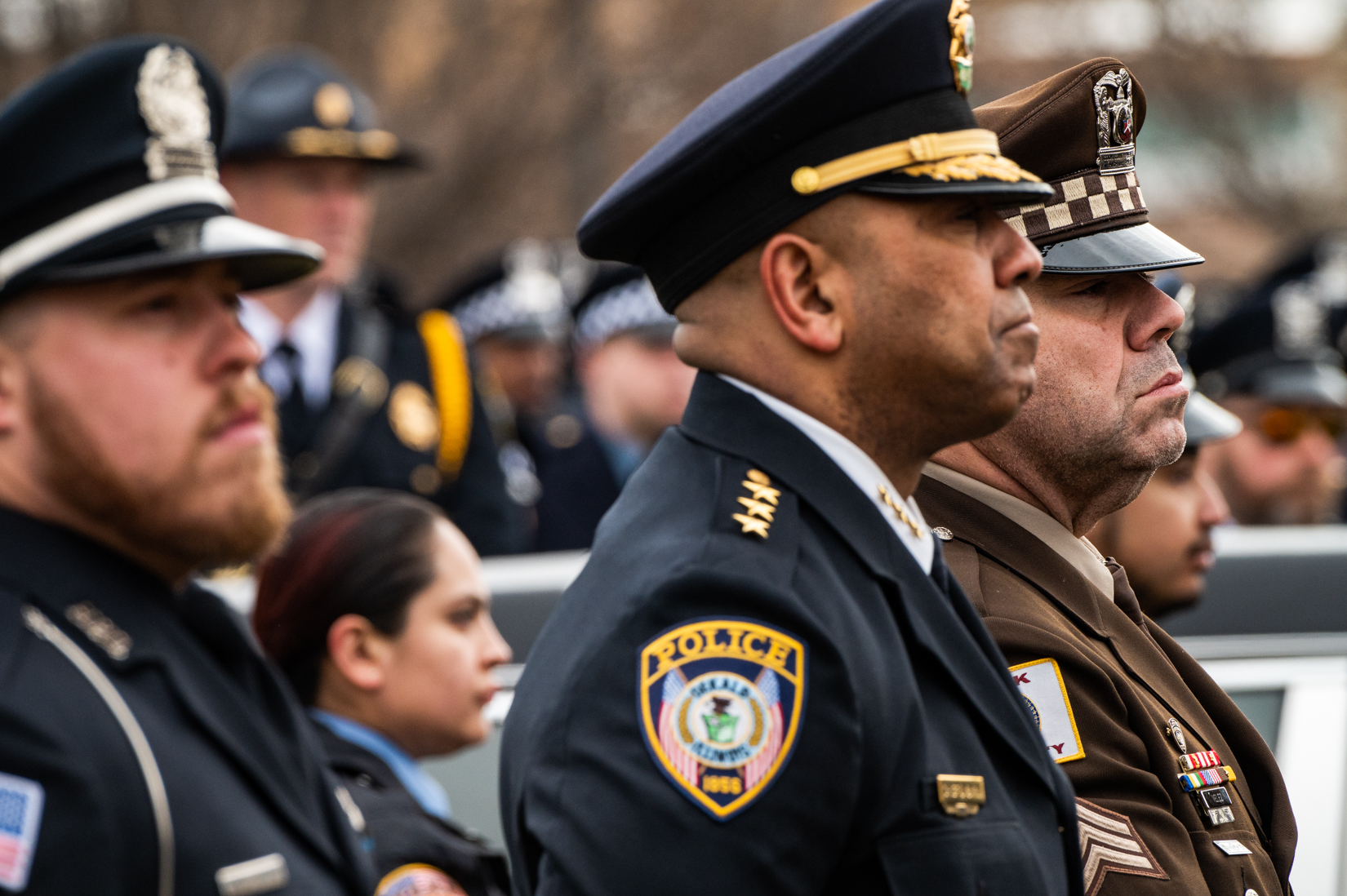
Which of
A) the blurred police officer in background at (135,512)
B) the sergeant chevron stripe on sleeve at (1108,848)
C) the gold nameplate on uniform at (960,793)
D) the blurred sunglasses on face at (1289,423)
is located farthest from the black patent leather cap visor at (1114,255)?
the blurred sunglasses on face at (1289,423)

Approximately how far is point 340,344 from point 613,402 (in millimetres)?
1868

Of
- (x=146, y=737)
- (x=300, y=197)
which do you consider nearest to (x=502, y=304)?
(x=300, y=197)

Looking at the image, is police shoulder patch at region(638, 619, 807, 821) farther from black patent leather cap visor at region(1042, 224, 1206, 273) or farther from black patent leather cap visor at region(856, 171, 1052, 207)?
black patent leather cap visor at region(1042, 224, 1206, 273)

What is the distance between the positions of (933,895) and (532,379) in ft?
26.3

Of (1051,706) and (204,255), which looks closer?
(204,255)

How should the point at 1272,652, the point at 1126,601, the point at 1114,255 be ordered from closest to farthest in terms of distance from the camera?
the point at 1114,255 < the point at 1126,601 < the point at 1272,652

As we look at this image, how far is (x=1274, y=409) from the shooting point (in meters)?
7.21

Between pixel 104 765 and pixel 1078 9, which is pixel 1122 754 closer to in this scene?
pixel 104 765

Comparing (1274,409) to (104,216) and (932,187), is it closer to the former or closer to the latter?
(932,187)

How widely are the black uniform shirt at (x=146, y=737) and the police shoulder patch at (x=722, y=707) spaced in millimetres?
510

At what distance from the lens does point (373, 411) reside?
6.01m

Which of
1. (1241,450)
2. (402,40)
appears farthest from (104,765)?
(402,40)

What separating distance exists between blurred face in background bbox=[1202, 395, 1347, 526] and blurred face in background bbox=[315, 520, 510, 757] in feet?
13.9

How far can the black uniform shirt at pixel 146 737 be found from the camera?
185cm
